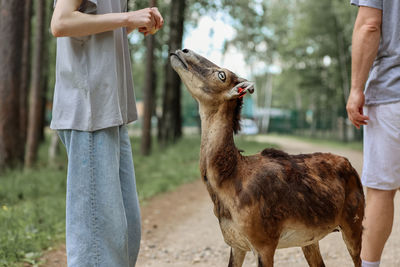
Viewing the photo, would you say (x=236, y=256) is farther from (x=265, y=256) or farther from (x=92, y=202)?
(x=92, y=202)

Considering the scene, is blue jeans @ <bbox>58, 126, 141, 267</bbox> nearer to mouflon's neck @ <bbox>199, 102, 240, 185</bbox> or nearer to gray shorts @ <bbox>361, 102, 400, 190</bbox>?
mouflon's neck @ <bbox>199, 102, 240, 185</bbox>

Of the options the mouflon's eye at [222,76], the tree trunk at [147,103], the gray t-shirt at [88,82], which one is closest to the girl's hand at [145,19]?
the gray t-shirt at [88,82]

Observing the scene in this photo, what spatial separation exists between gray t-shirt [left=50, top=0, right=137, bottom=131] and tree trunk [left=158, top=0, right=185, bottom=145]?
1420cm

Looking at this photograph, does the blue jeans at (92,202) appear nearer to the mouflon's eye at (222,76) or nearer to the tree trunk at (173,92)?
the mouflon's eye at (222,76)

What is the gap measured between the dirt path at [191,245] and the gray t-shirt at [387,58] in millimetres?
2355

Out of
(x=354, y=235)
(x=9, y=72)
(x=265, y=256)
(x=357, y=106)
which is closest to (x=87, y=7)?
(x=265, y=256)

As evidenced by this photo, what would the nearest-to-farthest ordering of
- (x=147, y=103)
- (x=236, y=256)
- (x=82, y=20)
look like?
(x=82, y=20) → (x=236, y=256) → (x=147, y=103)

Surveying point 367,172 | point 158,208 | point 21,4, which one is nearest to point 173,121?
point 21,4

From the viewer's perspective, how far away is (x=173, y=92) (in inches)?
732

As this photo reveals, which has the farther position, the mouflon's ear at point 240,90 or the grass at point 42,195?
the grass at point 42,195

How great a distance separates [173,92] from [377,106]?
1567 cm

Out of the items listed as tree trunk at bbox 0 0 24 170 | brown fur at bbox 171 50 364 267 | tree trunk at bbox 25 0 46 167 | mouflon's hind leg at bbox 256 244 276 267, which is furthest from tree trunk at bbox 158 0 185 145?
mouflon's hind leg at bbox 256 244 276 267

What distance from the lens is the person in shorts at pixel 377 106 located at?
3.12 meters

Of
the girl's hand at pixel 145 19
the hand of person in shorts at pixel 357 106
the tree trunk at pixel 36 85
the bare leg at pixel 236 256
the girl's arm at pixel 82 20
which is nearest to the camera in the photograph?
A: the girl's arm at pixel 82 20
